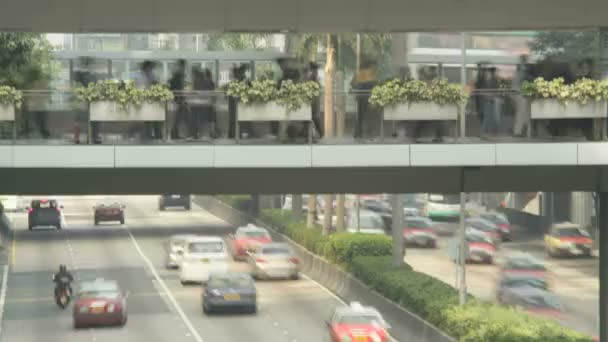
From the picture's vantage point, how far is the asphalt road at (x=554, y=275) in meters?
45.8

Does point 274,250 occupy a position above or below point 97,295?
above

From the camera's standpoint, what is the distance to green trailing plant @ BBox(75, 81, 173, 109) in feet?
74.2

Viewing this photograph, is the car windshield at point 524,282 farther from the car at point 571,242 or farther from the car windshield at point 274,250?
the car at point 571,242

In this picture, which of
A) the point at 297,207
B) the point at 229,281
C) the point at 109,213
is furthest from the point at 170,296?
the point at 109,213

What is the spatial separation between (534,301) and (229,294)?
1011 centimetres

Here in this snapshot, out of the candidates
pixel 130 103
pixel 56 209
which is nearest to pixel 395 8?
pixel 130 103

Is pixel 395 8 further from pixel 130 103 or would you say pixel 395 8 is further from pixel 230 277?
pixel 230 277

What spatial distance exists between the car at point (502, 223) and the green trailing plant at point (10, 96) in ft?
160

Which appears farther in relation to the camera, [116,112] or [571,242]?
[571,242]

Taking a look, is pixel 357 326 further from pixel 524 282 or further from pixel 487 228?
pixel 487 228

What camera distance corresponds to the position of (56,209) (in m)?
75.5

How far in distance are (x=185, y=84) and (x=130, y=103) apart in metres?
1.80

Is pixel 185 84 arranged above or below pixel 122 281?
above

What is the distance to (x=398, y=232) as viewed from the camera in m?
44.2
